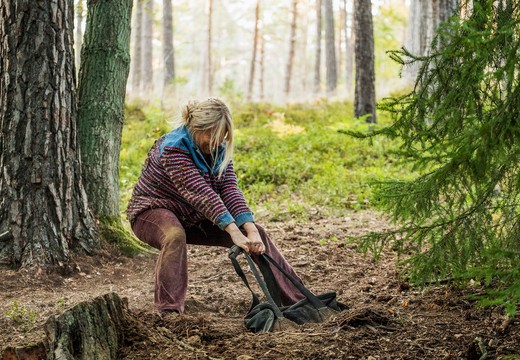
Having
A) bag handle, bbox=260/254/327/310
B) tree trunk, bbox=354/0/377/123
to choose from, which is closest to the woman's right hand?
bag handle, bbox=260/254/327/310

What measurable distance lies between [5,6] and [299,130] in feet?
26.2

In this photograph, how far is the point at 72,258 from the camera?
5488mm

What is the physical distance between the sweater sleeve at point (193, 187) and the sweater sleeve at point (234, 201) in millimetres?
199

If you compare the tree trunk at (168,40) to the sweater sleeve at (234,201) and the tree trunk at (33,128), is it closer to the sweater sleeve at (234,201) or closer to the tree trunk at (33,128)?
the tree trunk at (33,128)

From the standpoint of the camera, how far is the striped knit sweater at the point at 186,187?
4340mm

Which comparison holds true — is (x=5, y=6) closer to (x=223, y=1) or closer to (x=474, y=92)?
(x=474, y=92)

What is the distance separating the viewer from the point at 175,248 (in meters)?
4.27

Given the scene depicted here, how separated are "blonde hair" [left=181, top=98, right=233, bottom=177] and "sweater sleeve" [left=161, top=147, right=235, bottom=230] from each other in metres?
0.23

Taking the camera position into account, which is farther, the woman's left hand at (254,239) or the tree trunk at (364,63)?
the tree trunk at (364,63)

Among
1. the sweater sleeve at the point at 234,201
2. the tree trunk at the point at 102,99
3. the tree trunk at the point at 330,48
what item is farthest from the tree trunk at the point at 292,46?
the sweater sleeve at the point at 234,201

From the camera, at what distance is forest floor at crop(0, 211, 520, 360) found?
3.41 m

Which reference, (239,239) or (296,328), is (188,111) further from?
(296,328)

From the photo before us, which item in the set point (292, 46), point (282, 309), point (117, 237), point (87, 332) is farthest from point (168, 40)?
point (87, 332)

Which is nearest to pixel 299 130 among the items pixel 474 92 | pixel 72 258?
pixel 72 258
